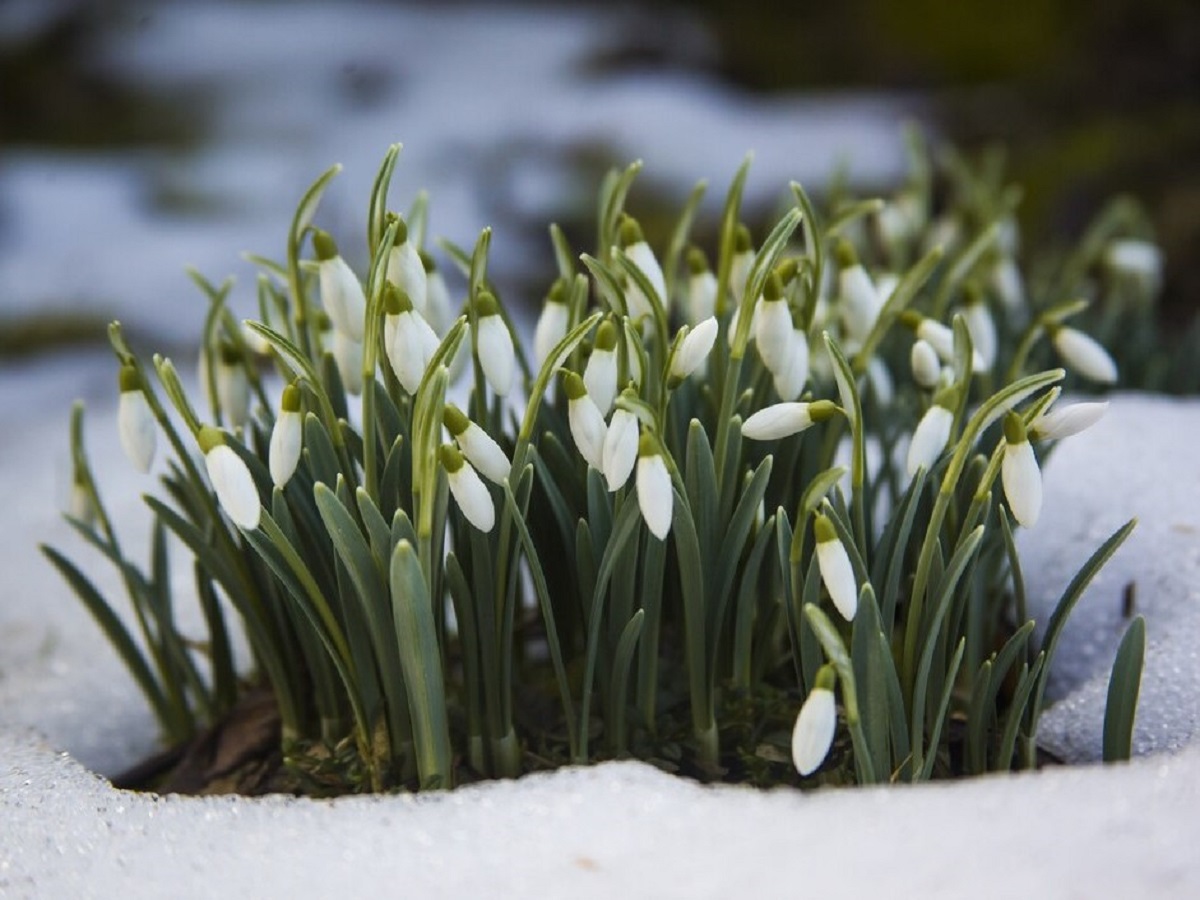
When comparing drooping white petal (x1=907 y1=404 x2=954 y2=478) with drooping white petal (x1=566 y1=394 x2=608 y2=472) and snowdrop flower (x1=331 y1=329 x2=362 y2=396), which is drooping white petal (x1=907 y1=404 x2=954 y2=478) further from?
snowdrop flower (x1=331 y1=329 x2=362 y2=396)

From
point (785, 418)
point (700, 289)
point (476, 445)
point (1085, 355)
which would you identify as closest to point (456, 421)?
point (476, 445)

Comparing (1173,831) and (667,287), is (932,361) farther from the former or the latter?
(1173,831)

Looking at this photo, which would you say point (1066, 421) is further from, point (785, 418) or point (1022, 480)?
point (785, 418)

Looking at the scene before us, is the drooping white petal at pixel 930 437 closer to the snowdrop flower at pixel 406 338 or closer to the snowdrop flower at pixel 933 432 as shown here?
the snowdrop flower at pixel 933 432

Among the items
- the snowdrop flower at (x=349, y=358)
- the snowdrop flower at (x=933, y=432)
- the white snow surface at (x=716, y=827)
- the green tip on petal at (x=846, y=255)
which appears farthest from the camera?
the green tip on petal at (x=846, y=255)

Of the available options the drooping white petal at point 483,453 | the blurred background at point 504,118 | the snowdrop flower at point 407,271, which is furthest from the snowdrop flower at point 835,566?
the blurred background at point 504,118

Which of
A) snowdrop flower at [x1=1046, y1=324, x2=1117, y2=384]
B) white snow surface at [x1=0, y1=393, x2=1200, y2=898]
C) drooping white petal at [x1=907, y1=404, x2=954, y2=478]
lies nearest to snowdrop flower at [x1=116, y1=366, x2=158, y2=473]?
white snow surface at [x1=0, y1=393, x2=1200, y2=898]
